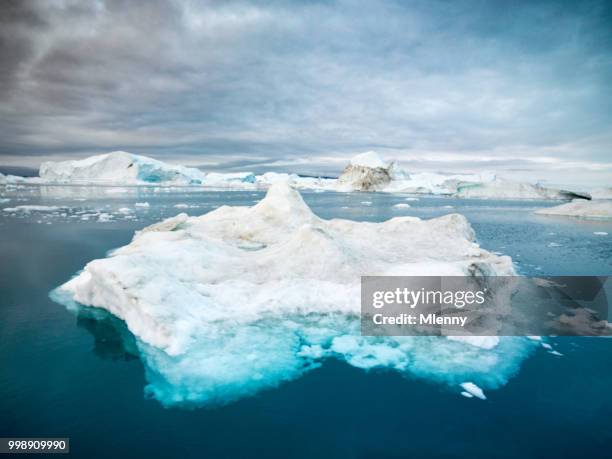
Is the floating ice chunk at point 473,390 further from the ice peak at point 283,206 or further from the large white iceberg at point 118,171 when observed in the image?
the large white iceberg at point 118,171

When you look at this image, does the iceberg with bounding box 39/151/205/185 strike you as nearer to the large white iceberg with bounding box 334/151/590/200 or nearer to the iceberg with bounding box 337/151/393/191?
the large white iceberg with bounding box 334/151/590/200

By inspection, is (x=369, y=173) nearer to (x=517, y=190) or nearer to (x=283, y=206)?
(x=517, y=190)

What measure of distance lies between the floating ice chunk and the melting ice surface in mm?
94

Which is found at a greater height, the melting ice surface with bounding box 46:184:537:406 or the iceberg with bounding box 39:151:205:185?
the iceberg with bounding box 39:151:205:185

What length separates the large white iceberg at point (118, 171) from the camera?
111 m

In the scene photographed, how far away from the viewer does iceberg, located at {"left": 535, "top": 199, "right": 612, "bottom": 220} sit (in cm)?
3350

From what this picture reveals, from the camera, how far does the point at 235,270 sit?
918cm

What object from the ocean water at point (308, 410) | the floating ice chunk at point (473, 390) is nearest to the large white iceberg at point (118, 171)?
the ocean water at point (308, 410)

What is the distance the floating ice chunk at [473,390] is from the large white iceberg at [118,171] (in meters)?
119

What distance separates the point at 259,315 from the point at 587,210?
135 ft

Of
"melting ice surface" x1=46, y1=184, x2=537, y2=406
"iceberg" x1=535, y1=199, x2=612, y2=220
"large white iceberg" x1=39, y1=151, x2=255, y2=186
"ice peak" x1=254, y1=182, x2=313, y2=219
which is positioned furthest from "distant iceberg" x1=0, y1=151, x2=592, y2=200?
"melting ice surface" x1=46, y1=184, x2=537, y2=406

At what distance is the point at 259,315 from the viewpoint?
24.2ft

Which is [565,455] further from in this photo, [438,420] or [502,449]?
[438,420]

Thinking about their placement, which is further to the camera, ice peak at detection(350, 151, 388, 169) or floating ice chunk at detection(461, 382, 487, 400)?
ice peak at detection(350, 151, 388, 169)
